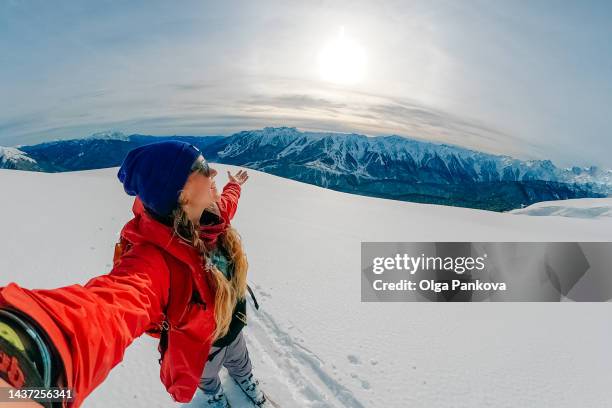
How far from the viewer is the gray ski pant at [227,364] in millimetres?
2195

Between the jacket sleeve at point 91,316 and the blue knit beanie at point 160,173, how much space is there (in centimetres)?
33

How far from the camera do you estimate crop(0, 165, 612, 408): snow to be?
2.87m

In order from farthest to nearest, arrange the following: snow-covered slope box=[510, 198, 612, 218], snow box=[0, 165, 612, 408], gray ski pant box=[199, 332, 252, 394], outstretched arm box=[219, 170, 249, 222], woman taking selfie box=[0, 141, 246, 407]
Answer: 1. snow-covered slope box=[510, 198, 612, 218]
2. snow box=[0, 165, 612, 408]
3. outstretched arm box=[219, 170, 249, 222]
4. gray ski pant box=[199, 332, 252, 394]
5. woman taking selfie box=[0, 141, 246, 407]

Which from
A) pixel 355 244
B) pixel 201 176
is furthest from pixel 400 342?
pixel 355 244

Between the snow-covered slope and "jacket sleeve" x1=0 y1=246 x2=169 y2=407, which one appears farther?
the snow-covered slope

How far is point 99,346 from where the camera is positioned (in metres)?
0.93

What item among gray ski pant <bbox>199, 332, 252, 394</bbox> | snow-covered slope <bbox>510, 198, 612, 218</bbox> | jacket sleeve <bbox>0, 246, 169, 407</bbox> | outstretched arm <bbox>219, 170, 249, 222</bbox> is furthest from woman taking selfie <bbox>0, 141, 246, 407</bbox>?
A: snow-covered slope <bbox>510, 198, 612, 218</bbox>

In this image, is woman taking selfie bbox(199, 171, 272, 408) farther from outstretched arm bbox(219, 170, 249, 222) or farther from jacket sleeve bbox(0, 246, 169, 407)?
jacket sleeve bbox(0, 246, 169, 407)

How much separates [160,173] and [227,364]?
159cm

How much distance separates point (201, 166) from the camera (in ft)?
5.40

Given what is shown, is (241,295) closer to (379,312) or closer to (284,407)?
(284,407)

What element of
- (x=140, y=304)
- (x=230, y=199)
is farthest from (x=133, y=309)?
(x=230, y=199)

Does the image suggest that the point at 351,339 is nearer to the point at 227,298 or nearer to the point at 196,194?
the point at 227,298

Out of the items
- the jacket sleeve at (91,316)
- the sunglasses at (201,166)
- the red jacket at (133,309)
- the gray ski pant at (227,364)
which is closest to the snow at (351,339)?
the gray ski pant at (227,364)
